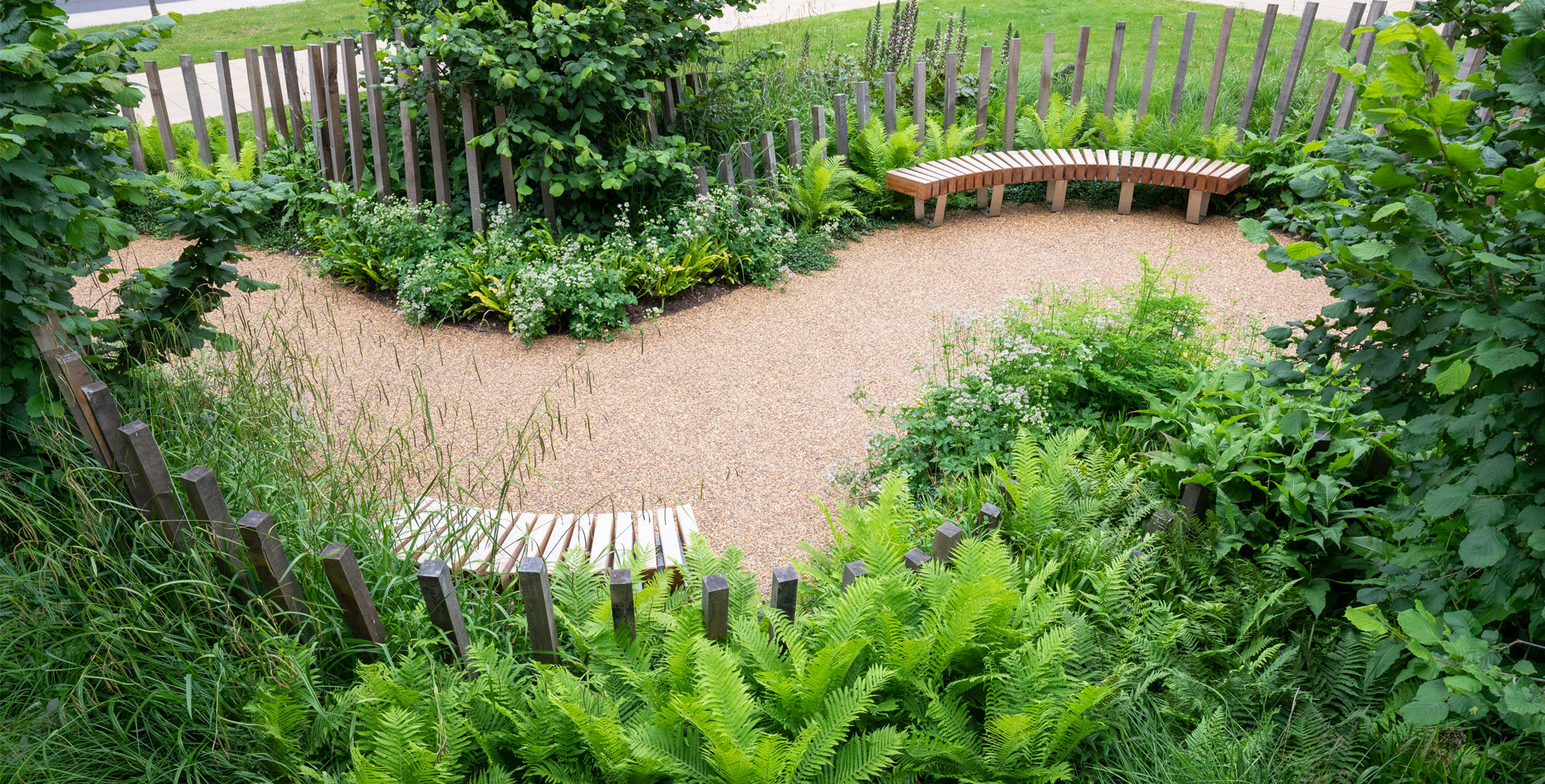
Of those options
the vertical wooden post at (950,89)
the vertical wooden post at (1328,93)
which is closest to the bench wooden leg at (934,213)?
the vertical wooden post at (950,89)

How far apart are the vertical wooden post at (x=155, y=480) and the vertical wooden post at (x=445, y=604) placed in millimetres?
720

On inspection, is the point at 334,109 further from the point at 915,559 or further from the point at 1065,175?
the point at 915,559

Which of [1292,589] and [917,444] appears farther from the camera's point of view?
[917,444]

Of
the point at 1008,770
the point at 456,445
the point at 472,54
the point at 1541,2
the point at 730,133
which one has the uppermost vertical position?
the point at 1541,2

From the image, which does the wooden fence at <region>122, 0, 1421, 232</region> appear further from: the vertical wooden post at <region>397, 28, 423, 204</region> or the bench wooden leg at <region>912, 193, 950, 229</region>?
the bench wooden leg at <region>912, 193, 950, 229</region>

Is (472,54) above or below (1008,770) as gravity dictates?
above

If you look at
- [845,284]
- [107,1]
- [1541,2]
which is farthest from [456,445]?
[107,1]

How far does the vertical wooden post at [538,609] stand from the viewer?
278 centimetres

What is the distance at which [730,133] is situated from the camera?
7695 millimetres

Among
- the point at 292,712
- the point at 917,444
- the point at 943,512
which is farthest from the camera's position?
the point at 917,444

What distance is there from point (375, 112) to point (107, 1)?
13.7 m

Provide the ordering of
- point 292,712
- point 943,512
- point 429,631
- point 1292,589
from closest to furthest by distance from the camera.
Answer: point 292,712, point 429,631, point 1292,589, point 943,512

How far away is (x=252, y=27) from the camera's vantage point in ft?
46.2

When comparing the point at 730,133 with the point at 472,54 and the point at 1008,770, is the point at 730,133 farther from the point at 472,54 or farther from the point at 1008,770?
the point at 1008,770
